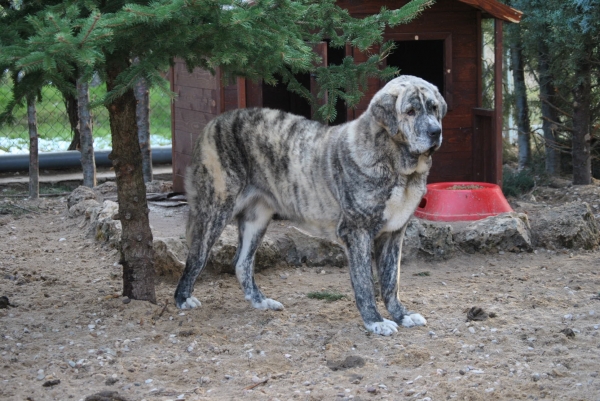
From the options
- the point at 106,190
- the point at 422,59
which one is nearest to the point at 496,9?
the point at 422,59

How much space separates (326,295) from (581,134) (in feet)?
17.6

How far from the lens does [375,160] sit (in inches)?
199

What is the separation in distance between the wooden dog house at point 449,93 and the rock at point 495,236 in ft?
5.47

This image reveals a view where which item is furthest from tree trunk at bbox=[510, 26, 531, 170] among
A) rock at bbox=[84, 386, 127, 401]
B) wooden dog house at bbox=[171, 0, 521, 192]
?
rock at bbox=[84, 386, 127, 401]

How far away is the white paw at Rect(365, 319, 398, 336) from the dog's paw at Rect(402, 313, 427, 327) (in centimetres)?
12

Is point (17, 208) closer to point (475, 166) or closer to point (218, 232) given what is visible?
point (218, 232)

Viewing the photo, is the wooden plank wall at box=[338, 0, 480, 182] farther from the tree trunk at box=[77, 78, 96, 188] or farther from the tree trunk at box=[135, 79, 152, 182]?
the tree trunk at box=[77, 78, 96, 188]

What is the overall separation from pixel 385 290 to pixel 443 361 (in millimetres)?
930

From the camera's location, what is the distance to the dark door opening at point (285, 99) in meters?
9.85

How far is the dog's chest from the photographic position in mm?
5051

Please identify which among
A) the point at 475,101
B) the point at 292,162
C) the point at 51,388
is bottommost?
the point at 51,388

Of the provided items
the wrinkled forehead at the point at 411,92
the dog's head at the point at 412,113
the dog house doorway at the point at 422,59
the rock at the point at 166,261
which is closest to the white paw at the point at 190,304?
the rock at the point at 166,261

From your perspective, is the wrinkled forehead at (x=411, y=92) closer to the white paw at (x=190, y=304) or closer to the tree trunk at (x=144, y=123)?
the white paw at (x=190, y=304)

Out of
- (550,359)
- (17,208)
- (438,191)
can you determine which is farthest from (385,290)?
(17,208)
